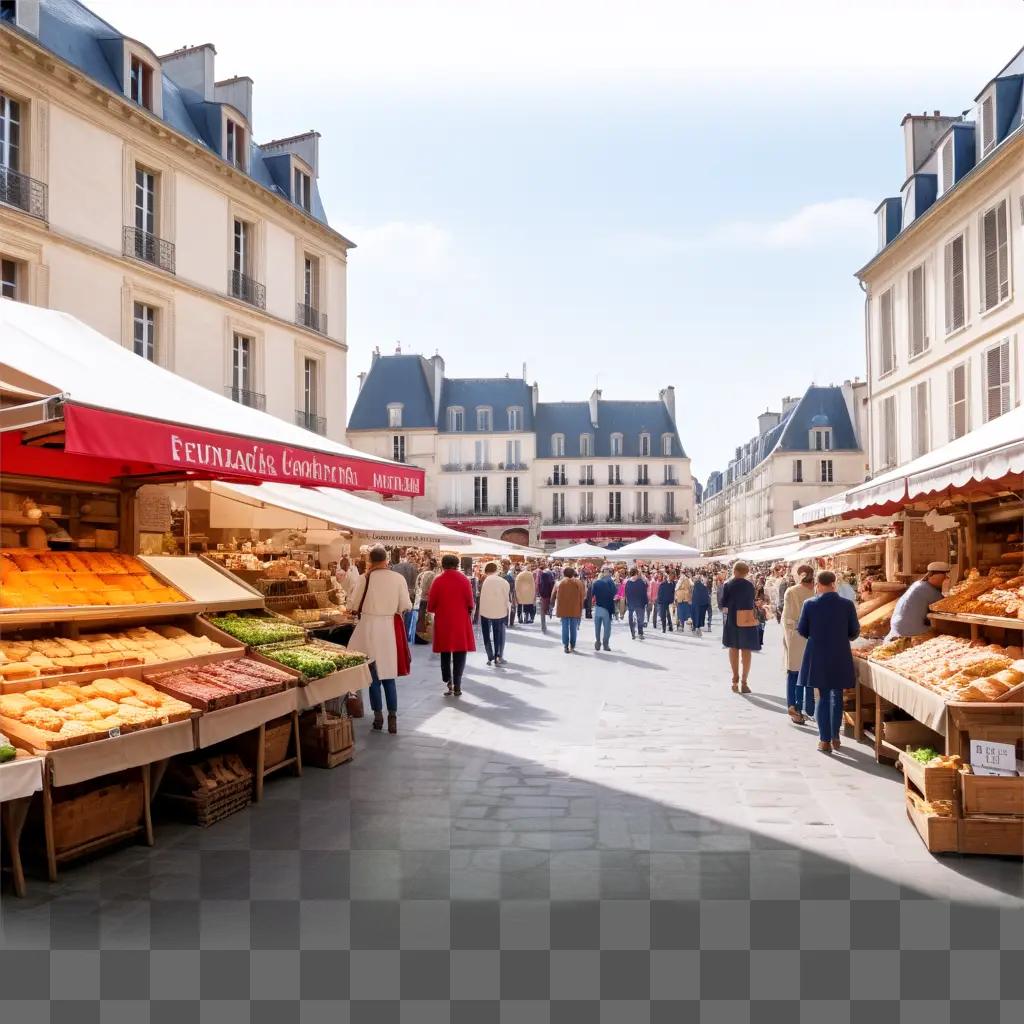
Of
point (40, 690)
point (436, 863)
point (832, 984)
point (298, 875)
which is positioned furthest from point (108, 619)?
point (832, 984)

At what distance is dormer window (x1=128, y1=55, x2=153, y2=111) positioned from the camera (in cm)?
1730

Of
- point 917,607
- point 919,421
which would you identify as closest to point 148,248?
point 917,607

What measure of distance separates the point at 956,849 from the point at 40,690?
4.94 metres

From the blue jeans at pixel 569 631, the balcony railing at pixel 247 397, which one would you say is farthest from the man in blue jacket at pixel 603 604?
the balcony railing at pixel 247 397

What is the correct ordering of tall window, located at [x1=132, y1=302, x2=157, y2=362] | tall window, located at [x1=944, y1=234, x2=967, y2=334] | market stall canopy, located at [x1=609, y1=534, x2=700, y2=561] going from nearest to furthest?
tall window, located at [x1=132, y1=302, x2=157, y2=362] → tall window, located at [x1=944, y1=234, x2=967, y2=334] → market stall canopy, located at [x1=609, y1=534, x2=700, y2=561]

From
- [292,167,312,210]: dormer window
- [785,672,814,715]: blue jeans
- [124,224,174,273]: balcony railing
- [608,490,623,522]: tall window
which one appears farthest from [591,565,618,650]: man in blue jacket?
[608,490,623,522]: tall window

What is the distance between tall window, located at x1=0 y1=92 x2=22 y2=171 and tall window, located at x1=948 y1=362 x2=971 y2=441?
60.3 ft

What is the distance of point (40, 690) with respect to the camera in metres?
4.87

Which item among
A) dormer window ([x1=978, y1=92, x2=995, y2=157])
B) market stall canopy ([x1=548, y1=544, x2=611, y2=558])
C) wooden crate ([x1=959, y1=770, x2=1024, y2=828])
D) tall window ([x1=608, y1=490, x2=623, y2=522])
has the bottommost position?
wooden crate ([x1=959, y1=770, x2=1024, y2=828])

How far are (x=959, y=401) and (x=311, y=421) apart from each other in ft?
49.2

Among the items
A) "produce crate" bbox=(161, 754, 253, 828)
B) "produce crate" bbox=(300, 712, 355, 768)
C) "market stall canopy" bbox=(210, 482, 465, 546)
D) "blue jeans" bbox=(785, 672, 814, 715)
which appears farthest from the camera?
"market stall canopy" bbox=(210, 482, 465, 546)

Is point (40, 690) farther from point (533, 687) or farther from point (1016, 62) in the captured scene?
point (1016, 62)

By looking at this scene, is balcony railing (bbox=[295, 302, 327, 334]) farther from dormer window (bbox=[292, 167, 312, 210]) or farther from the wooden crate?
the wooden crate

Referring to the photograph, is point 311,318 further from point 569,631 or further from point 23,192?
point 569,631
